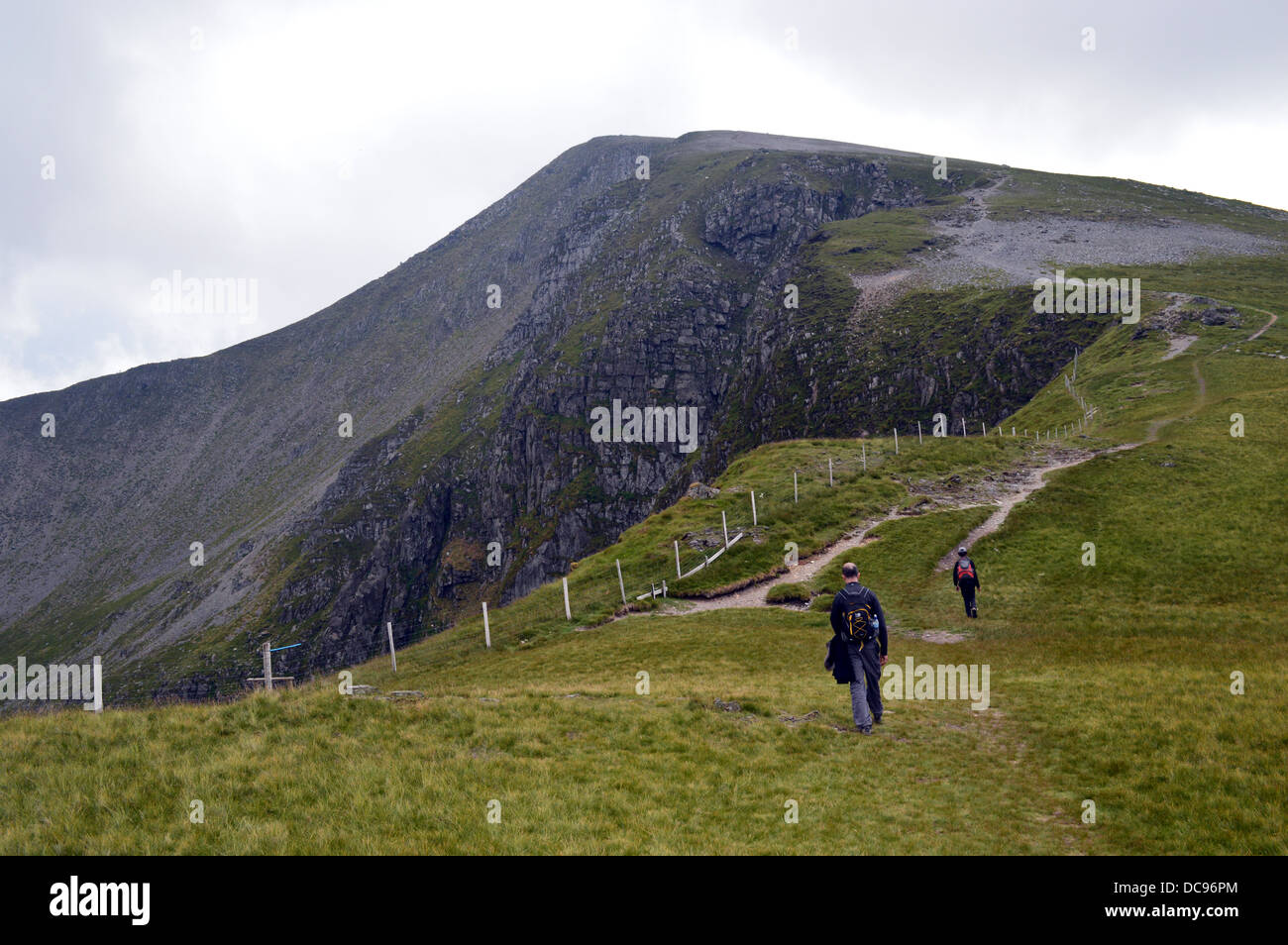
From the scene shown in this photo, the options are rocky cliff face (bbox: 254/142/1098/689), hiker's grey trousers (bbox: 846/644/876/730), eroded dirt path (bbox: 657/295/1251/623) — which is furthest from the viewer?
rocky cliff face (bbox: 254/142/1098/689)

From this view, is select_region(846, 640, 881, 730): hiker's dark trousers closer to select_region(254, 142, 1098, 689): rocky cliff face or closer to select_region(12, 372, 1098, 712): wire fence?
select_region(12, 372, 1098, 712): wire fence

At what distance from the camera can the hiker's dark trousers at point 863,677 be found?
623 inches

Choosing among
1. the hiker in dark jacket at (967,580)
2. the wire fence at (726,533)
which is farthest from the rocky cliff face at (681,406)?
the hiker in dark jacket at (967,580)

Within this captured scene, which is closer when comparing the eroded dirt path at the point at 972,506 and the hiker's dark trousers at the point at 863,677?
the hiker's dark trousers at the point at 863,677

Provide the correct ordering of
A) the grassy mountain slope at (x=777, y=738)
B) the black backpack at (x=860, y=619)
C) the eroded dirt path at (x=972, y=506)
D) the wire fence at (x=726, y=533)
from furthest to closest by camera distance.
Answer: the eroded dirt path at (x=972, y=506) < the wire fence at (x=726, y=533) < the black backpack at (x=860, y=619) < the grassy mountain slope at (x=777, y=738)

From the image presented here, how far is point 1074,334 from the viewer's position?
95.2 meters

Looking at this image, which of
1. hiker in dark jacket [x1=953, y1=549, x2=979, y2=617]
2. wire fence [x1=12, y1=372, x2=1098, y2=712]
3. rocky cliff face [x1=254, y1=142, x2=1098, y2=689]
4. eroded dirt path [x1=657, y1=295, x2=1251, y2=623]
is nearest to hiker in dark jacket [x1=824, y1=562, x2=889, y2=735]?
wire fence [x1=12, y1=372, x2=1098, y2=712]

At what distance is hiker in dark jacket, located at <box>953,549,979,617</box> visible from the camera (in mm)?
27766

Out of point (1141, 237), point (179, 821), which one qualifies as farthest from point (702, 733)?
point (1141, 237)

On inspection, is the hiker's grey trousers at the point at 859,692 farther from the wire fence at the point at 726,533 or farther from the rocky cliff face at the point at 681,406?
the rocky cliff face at the point at 681,406

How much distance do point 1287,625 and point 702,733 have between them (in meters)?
22.0

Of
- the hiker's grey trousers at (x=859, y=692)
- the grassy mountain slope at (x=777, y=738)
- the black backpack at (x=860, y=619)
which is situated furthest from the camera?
the hiker's grey trousers at (x=859, y=692)

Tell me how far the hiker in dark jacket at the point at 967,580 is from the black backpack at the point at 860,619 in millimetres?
14550
